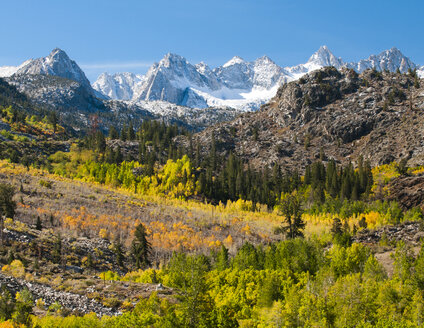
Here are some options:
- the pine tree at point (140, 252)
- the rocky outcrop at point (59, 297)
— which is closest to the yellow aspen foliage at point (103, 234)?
the pine tree at point (140, 252)

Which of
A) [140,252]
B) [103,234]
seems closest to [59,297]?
[140,252]

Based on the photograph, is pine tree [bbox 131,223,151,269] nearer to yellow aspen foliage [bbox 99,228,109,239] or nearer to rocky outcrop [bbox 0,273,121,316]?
yellow aspen foliage [bbox 99,228,109,239]

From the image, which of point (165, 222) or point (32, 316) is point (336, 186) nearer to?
point (165, 222)

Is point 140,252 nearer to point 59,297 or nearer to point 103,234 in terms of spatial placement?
point 103,234

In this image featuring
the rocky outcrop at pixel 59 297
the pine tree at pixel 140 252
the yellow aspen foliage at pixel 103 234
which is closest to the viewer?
the rocky outcrop at pixel 59 297

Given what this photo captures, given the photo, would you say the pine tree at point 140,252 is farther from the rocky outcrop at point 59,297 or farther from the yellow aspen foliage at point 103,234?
the rocky outcrop at point 59,297

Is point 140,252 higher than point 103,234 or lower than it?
lower

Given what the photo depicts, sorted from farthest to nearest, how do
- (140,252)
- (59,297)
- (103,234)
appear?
(103,234)
(140,252)
(59,297)

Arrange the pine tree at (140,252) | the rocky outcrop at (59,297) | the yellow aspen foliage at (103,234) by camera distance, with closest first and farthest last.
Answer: the rocky outcrop at (59,297) < the pine tree at (140,252) < the yellow aspen foliage at (103,234)

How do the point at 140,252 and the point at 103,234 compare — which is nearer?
the point at 140,252

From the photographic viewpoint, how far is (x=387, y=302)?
39438 mm

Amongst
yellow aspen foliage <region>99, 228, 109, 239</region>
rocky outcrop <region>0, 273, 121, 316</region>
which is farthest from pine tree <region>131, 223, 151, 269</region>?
rocky outcrop <region>0, 273, 121, 316</region>

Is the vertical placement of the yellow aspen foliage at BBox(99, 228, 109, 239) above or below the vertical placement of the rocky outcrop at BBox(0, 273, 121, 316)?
above

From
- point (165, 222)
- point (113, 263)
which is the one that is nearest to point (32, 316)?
point (113, 263)
